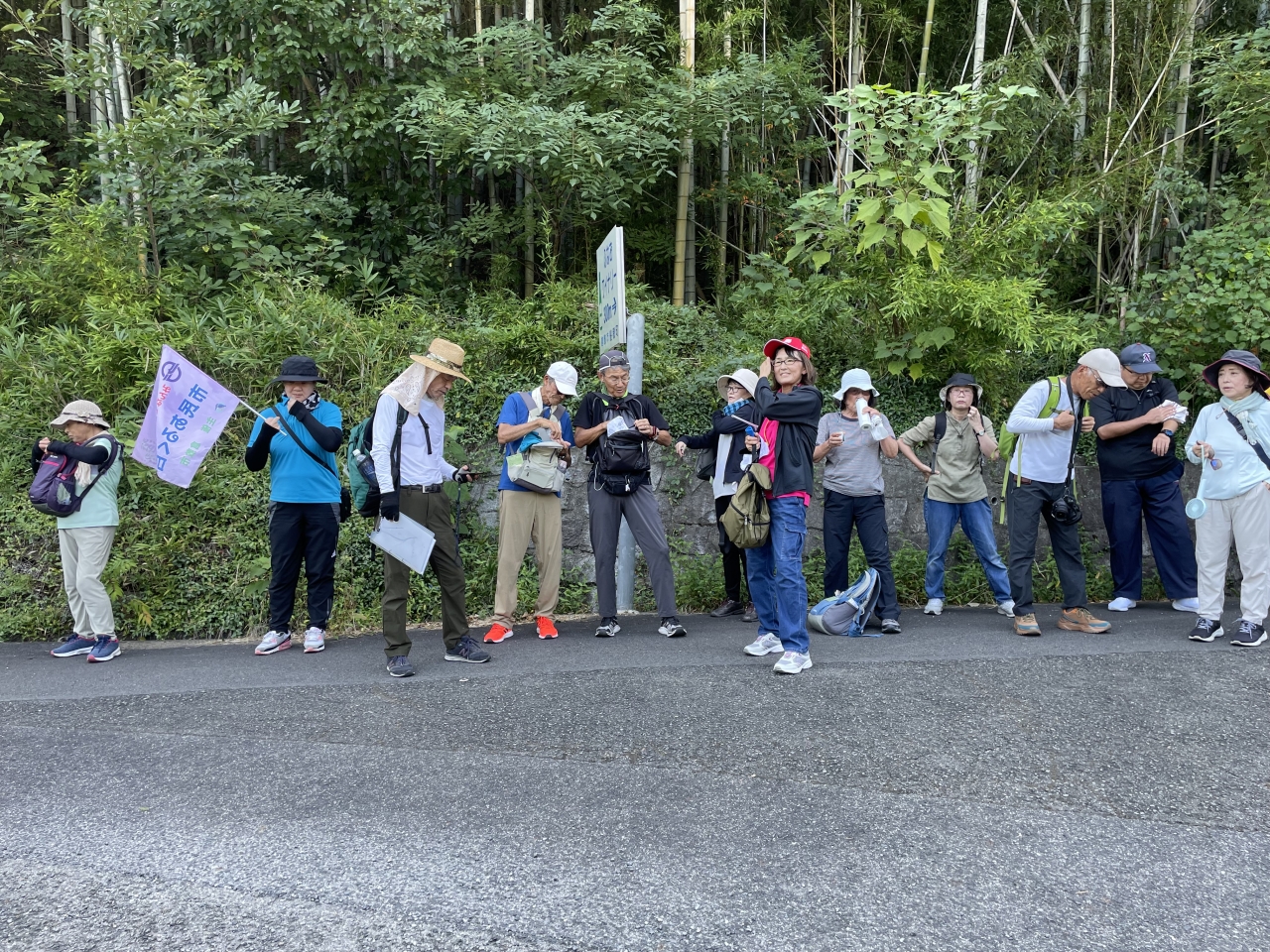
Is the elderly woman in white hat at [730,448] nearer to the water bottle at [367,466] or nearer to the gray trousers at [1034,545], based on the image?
the gray trousers at [1034,545]

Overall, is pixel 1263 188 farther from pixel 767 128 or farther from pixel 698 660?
pixel 698 660

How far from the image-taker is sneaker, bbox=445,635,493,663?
5566mm

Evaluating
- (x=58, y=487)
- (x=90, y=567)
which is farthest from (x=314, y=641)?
(x=58, y=487)

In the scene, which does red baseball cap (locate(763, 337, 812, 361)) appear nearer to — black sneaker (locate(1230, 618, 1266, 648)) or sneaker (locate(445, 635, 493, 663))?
sneaker (locate(445, 635, 493, 663))

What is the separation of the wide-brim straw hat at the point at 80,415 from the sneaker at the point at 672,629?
3877 millimetres

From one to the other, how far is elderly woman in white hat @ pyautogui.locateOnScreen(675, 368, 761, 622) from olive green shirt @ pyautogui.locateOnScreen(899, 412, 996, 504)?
148 cm

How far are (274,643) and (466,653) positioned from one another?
1388 mm

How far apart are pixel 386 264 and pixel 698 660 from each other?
625 centimetres

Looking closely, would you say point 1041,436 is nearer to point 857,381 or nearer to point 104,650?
point 857,381

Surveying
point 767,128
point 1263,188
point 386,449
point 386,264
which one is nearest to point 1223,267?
point 1263,188

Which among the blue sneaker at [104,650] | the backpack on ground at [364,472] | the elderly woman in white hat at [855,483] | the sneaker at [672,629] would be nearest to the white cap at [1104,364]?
the elderly woman in white hat at [855,483]

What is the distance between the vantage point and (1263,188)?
338 inches

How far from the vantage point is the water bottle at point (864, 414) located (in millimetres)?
6297

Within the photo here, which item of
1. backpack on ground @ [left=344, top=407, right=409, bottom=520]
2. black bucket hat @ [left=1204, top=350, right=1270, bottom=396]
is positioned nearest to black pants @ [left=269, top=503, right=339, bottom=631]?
backpack on ground @ [left=344, top=407, right=409, bottom=520]
